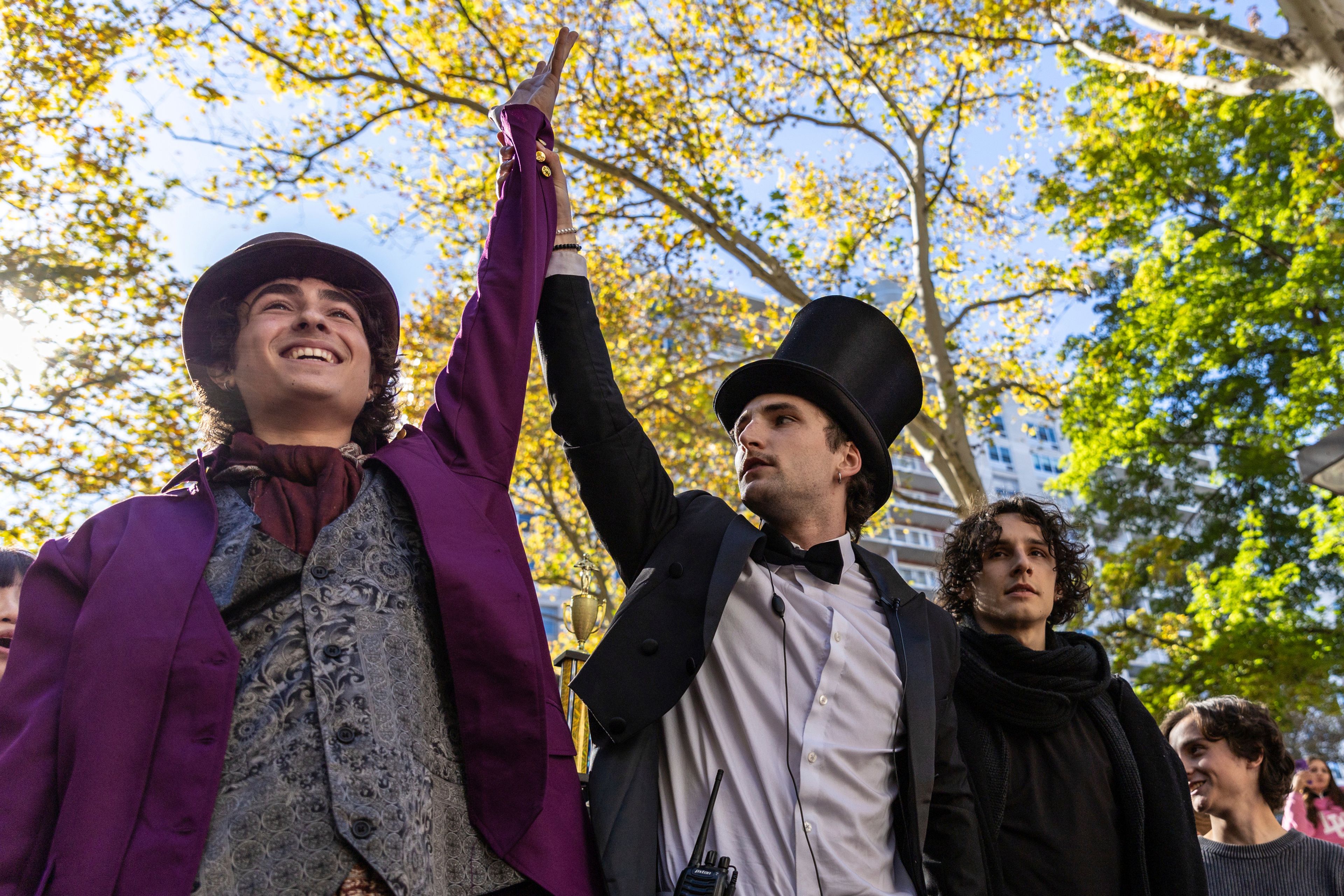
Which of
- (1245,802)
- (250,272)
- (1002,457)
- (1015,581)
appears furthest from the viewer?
(1002,457)

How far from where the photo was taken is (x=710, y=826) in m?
2.37

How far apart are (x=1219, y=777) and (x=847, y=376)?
257 cm

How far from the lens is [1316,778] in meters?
7.16

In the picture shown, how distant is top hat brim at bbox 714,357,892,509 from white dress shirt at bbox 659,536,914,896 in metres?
0.56

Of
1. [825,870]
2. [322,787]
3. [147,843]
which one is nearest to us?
[147,843]

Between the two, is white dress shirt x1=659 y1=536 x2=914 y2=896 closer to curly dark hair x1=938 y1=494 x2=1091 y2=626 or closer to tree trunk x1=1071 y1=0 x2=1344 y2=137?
curly dark hair x1=938 y1=494 x2=1091 y2=626

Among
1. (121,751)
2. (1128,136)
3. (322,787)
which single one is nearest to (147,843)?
(121,751)

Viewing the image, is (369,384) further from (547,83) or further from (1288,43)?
(1288,43)

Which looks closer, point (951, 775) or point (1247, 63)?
point (951, 775)

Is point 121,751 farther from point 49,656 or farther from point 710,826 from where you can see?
point 710,826

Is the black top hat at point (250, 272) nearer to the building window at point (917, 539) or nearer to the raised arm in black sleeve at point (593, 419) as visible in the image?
the raised arm in black sleeve at point (593, 419)

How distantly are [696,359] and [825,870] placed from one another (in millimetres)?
11435

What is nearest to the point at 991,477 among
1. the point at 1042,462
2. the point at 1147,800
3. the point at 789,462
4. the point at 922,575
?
the point at 1042,462

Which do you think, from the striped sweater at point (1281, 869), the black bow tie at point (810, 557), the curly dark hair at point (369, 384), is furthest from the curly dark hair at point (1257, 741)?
the curly dark hair at point (369, 384)
